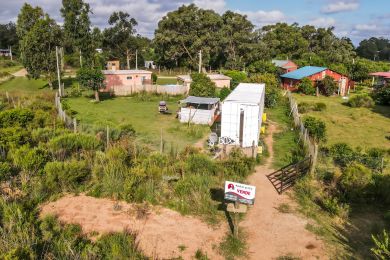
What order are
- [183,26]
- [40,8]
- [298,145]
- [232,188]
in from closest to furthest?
1. [232,188]
2. [298,145]
3. [40,8]
4. [183,26]

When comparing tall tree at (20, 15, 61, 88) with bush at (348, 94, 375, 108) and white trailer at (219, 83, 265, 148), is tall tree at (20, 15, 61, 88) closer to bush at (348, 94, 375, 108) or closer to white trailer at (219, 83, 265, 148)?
white trailer at (219, 83, 265, 148)

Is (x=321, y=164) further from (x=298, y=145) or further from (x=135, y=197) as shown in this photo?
(x=135, y=197)

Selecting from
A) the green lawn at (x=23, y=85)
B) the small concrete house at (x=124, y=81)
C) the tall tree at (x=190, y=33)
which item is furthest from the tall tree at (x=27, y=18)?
the tall tree at (x=190, y=33)

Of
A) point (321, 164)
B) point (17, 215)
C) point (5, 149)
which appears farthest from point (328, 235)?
point (5, 149)

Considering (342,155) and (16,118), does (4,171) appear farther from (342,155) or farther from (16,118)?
(342,155)

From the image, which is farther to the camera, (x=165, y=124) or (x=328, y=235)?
(x=165, y=124)

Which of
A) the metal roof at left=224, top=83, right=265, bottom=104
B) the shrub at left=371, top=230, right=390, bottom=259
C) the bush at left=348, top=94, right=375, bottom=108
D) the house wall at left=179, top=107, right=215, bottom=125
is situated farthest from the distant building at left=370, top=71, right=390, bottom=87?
the shrub at left=371, top=230, right=390, bottom=259

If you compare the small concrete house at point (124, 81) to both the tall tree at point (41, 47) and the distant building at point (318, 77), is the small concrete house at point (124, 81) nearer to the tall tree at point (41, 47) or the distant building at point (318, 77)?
the tall tree at point (41, 47)
